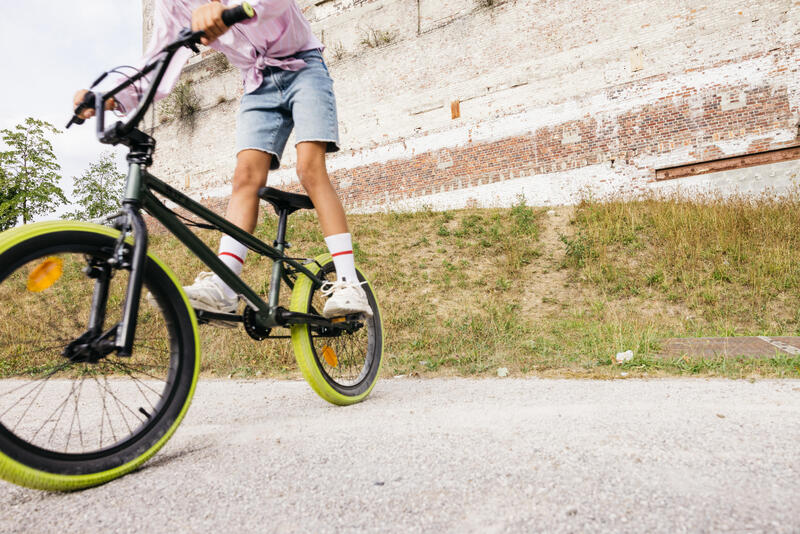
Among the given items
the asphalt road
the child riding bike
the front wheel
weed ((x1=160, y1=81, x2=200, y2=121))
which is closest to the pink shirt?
the child riding bike

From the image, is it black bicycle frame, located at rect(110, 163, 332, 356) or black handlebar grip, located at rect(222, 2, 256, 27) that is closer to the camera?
black bicycle frame, located at rect(110, 163, 332, 356)

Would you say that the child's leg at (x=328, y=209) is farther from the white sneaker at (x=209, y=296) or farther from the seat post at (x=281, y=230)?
the white sneaker at (x=209, y=296)

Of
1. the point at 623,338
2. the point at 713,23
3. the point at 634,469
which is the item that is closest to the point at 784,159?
the point at 713,23

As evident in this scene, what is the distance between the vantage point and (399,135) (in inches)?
516

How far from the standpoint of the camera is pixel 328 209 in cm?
231

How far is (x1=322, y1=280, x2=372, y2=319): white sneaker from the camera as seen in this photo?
2182mm

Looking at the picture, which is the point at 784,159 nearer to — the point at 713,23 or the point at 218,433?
the point at 713,23

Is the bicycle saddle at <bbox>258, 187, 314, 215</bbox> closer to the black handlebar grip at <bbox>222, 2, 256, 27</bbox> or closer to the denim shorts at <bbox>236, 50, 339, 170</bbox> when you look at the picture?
the denim shorts at <bbox>236, 50, 339, 170</bbox>

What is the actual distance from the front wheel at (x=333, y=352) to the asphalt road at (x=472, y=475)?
1.03ft

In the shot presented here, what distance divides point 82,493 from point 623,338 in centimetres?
328

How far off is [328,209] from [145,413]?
1.22m

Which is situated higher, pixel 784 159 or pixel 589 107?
pixel 589 107

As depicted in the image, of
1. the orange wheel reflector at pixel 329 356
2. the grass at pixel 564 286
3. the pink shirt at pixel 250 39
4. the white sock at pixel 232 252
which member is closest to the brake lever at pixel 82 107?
the pink shirt at pixel 250 39

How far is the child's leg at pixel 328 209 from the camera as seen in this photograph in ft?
7.38
